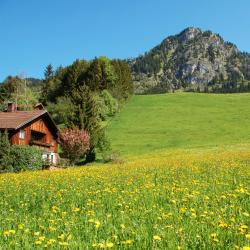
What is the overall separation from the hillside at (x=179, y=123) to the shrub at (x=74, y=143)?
7.66m

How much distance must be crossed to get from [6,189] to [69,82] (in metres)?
83.6

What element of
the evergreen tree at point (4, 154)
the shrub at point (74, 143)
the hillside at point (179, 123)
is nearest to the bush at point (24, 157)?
the evergreen tree at point (4, 154)

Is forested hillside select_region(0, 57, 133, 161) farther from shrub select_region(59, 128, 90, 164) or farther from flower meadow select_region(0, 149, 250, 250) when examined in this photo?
flower meadow select_region(0, 149, 250, 250)

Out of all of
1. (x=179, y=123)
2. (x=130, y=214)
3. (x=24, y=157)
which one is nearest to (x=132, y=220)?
(x=130, y=214)

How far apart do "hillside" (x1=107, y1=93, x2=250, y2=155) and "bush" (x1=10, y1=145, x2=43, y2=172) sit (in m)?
16.5

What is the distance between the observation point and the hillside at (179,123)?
2426 inches

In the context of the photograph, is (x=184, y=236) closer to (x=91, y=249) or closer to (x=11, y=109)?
(x=91, y=249)

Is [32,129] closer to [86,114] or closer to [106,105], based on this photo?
[86,114]

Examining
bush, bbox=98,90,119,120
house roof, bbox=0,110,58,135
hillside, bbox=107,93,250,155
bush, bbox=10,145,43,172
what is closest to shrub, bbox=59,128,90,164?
house roof, bbox=0,110,58,135

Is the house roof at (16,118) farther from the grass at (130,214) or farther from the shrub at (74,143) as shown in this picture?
the grass at (130,214)

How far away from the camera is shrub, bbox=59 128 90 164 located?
49.2 meters

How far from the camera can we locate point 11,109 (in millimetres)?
56781

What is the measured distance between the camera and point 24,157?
4112 centimetres

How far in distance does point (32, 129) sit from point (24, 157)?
1190 centimetres
